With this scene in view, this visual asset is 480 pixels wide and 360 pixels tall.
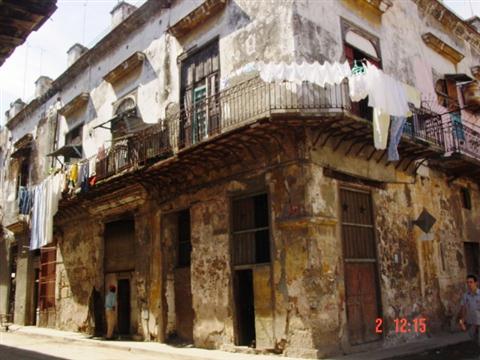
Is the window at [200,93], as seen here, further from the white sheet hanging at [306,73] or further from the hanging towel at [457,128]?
the hanging towel at [457,128]

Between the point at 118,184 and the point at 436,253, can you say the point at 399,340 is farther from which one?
the point at 118,184

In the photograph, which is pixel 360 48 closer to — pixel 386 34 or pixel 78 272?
pixel 386 34

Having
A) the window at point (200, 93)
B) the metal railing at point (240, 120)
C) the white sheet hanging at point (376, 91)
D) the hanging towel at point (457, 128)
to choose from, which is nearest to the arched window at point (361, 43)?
the metal railing at point (240, 120)

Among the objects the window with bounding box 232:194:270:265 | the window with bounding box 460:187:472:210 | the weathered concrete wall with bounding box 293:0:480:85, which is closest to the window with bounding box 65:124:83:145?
the window with bounding box 232:194:270:265

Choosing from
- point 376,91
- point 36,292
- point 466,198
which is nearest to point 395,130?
point 376,91

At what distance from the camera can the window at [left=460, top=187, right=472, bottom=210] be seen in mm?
13688

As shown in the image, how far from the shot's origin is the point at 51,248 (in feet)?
55.1

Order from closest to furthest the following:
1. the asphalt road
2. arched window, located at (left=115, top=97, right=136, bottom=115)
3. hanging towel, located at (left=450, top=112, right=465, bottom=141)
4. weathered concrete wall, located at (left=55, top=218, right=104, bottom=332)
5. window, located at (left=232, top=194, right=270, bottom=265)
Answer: the asphalt road, window, located at (left=232, top=194, right=270, bottom=265), hanging towel, located at (left=450, top=112, right=465, bottom=141), arched window, located at (left=115, top=97, right=136, bottom=115), weathered concrete wall, located at (left=55, top=218, right=104, bottom=332)

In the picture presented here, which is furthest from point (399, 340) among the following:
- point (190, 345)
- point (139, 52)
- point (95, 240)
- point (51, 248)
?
point (51, 248)

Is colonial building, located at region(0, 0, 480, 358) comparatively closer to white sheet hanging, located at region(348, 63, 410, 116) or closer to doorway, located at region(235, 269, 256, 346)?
doorway, located at region(235, 269, 256, 346)

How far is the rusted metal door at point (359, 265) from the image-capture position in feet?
29.6

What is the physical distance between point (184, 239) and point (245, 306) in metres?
2.74

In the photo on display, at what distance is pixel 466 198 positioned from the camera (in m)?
13.9
